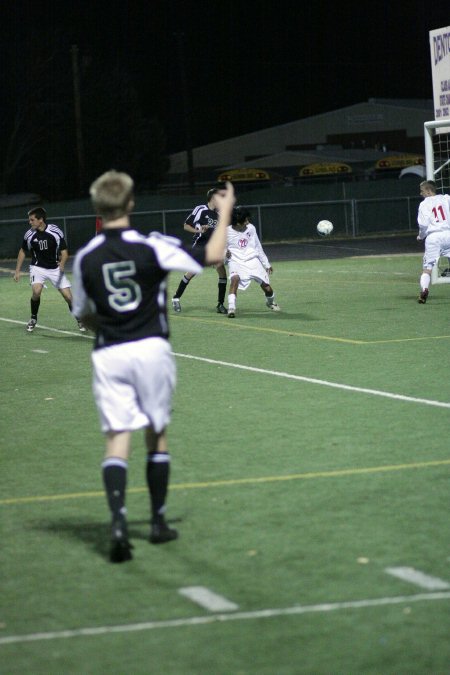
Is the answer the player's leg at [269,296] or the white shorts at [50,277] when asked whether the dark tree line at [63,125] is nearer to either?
the player's leg at [269,296]

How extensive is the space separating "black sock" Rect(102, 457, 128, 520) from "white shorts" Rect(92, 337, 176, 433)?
186mm

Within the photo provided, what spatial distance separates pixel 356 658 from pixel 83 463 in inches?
176

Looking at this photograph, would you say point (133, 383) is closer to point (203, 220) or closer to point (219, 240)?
point (219, 240)

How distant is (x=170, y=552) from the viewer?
6738 mm

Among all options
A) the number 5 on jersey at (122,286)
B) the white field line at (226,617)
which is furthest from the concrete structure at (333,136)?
the white field line at (226,617)

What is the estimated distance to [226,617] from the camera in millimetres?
5613

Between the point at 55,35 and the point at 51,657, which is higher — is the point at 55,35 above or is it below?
above

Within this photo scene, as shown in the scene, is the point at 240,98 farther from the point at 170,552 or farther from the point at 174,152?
the point at 170,552

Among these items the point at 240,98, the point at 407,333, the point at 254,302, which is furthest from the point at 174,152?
the point at 407,333

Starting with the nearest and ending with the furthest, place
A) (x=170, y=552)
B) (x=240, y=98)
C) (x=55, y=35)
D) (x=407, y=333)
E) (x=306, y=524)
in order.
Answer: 1. (x=170, y=552)
2. (x=306, y=524)
3. (x=407, y=333)
4. (x=55, y=35)
5. (x=240, y=98)

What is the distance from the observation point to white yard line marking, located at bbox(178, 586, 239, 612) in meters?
5.75

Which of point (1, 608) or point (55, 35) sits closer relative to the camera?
point (1, 608)

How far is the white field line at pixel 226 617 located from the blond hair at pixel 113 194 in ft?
7.08

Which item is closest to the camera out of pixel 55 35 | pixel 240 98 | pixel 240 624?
pixel 240 624
